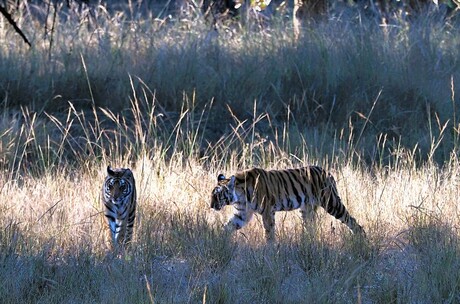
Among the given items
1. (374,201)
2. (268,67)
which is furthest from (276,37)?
(374,201)

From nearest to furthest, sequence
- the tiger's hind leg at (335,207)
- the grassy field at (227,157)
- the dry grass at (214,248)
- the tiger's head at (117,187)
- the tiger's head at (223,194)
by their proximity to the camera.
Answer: the dry grass at (214,248), the grassy field at (227,157), the tiger's head at (117,187), the tiger's head at (223,194), the tiger's hind leg at (335,207)

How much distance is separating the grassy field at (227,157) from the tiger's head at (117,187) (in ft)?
1.16

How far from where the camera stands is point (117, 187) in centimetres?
696

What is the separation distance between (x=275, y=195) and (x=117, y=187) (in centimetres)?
123

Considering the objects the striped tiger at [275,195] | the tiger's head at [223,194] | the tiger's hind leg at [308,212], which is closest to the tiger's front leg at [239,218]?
the striped tiger at [275,195]

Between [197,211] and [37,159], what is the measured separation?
2960 mm

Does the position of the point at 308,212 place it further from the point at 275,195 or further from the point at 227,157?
the point at 227,157

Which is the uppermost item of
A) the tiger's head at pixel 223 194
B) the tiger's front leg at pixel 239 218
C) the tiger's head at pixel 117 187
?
the tiger's head at pixel 117 187

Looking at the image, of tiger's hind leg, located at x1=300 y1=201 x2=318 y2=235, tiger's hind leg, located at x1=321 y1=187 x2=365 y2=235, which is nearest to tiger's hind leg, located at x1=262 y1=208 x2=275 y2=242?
tiger's hind leg, located at x1=300 y1=201 x2=318 y2=235

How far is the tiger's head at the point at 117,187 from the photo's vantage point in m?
6.96

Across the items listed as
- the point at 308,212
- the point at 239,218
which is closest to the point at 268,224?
the point at 239,218

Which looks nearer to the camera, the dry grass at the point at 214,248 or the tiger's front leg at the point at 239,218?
the dry grass at the point at 214,248

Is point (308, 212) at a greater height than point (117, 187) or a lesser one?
lesser

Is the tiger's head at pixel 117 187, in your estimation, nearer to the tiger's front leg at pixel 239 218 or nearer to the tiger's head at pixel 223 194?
the tiger's head at pixel 223 194
